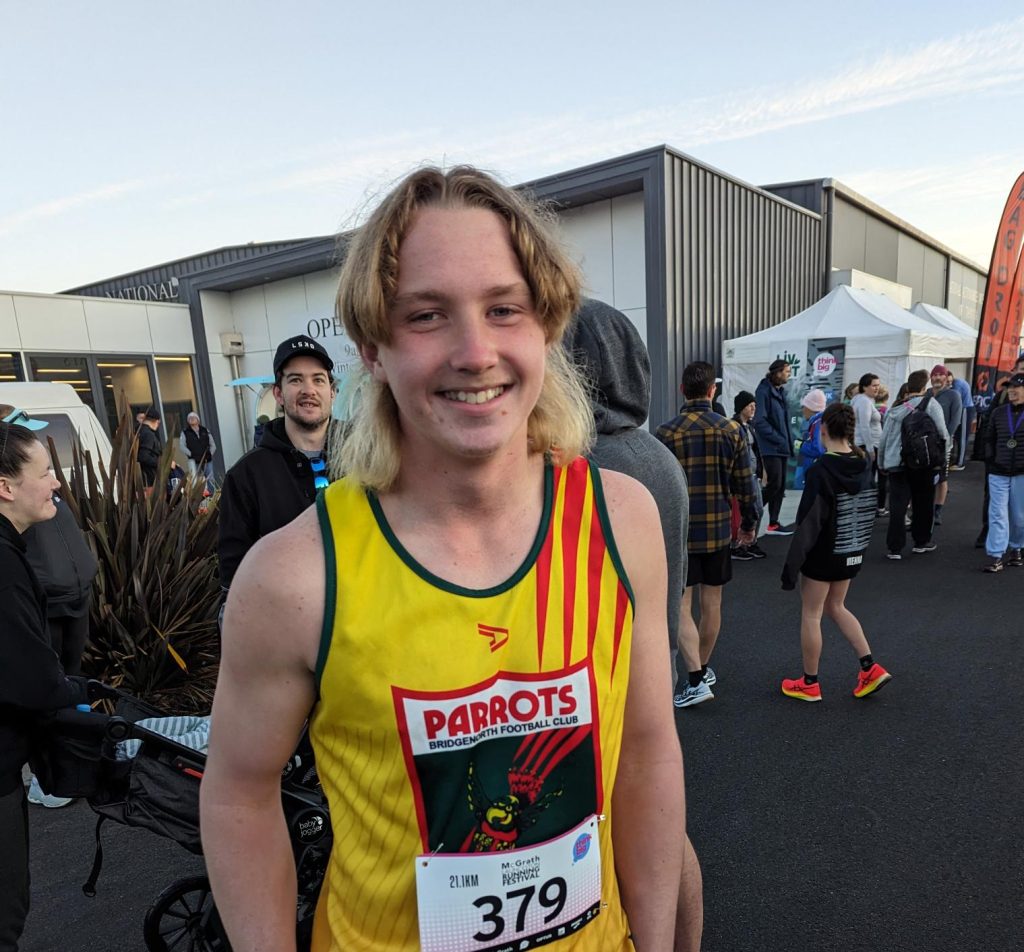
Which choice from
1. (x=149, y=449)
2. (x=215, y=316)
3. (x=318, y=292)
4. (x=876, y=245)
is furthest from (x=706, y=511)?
(x=876, y=245)

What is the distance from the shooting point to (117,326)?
14125 mm

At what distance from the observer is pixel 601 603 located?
106cm

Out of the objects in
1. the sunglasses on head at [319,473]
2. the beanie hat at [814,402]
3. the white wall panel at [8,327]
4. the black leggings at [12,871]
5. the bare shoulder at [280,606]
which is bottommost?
the black leggings at [12,871]

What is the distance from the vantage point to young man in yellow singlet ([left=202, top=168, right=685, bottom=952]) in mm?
943

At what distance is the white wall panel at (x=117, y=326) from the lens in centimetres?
1349

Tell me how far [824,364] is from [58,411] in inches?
402

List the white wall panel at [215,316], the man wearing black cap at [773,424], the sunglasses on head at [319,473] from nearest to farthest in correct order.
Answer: the sunglasses on head at [319,473]
the man wearing black cap at [773,424]
the white wall panel at [215,316]

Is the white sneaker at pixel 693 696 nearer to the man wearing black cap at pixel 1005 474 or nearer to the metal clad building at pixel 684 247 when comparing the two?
the man wearing black cap at pixel 1005 474

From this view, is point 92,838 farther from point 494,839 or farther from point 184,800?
point 494,839

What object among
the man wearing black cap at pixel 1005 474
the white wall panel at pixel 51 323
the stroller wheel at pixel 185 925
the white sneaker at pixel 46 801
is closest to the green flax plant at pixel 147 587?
the white sneaker at pixel 46 801

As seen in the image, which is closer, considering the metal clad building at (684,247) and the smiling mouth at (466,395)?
the smiling mouth at (466,395)

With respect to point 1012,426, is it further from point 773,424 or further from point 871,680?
point 871,680

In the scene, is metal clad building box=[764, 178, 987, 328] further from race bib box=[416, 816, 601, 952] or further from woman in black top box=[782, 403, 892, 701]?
race bib box=[416, 816, 601, 952]

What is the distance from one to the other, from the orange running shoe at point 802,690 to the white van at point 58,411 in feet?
22.8
